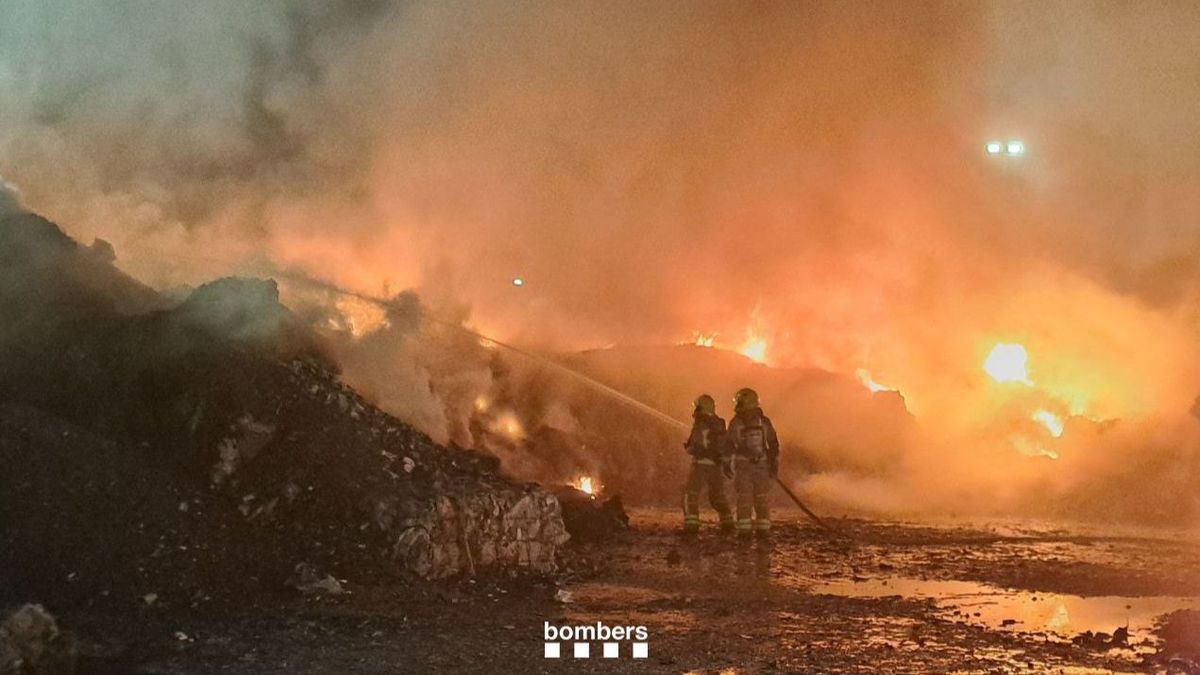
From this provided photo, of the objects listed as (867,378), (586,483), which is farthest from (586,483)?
(867,378)

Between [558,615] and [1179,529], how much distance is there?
49.2 ft

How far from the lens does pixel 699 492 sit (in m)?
14.5

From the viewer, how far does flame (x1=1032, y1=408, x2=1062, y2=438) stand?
3075 cm

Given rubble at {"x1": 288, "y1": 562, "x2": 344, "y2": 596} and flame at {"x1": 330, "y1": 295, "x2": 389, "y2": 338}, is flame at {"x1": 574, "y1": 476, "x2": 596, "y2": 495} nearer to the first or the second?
flame at {"x1": 330, "y1": 295, "x2": 389, "y2": 338}

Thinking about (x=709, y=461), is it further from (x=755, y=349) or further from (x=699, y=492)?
(x=755, y=349)

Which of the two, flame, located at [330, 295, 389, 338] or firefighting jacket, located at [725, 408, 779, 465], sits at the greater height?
flame, located at [330, 295, 389, 338]

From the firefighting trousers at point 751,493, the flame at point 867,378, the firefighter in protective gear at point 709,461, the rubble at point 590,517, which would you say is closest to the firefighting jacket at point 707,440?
the firefighter in protective gear at point 709,461

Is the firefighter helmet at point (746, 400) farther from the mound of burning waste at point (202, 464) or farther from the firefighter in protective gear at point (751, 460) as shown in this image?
the mound of burning waste at point (202, 464)

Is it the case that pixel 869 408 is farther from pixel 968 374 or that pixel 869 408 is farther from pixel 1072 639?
pixel 1072 639

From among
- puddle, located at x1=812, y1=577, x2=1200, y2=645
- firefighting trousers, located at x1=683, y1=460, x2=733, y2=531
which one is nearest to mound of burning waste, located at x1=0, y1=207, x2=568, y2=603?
firefighting trousers, located at x1=683, y1=460, x2=733, y2=531

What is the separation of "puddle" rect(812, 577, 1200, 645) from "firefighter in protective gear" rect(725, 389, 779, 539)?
11.2 ft

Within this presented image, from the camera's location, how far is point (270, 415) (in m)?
9.96

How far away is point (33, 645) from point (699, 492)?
10.2 meters

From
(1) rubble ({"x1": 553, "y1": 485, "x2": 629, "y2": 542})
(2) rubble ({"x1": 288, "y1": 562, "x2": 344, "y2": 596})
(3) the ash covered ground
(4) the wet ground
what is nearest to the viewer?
(4) the wet ground
